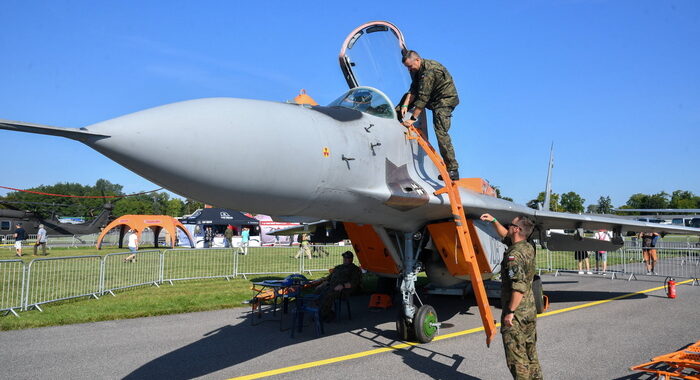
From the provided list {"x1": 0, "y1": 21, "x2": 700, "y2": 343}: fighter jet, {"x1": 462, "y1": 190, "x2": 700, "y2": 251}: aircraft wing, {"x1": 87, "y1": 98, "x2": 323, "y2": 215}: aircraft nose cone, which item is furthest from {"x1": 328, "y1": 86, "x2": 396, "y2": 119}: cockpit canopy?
{"x1": 462, "y1": 190, "x2": 700, "y2": 251}: aircraft wing

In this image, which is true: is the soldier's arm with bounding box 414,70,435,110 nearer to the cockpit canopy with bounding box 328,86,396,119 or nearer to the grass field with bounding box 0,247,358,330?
the cockpit canopy with bounding box 328,86,396,119

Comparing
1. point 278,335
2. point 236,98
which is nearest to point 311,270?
point 278,335

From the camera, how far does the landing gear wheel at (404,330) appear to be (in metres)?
5.68

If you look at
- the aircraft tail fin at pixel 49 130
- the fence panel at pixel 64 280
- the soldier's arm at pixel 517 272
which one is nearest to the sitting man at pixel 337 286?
the soldier's arm at pixel 517 272

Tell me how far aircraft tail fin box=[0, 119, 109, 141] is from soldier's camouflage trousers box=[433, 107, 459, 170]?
409 cm

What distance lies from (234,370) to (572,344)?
4284mm

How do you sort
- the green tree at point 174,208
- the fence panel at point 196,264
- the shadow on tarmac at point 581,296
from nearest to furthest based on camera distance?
the shadow on tarmac at point 581,296 → the fence panel at point 196,264 → the green tree at point 174,208

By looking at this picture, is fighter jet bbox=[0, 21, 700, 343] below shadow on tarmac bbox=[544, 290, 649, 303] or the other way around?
the other way around

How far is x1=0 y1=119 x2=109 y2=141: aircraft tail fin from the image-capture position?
2.38 meters

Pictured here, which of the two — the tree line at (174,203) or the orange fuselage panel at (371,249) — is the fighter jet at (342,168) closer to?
the orange fuselage panel at (371,249)

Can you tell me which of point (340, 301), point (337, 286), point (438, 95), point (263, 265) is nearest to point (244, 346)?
point (337, 286)

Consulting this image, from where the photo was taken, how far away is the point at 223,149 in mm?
2869

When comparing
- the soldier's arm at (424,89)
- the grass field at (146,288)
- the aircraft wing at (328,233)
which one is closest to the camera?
the soldier's arm at (424,89)

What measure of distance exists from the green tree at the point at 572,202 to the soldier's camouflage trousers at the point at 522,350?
80824mm
